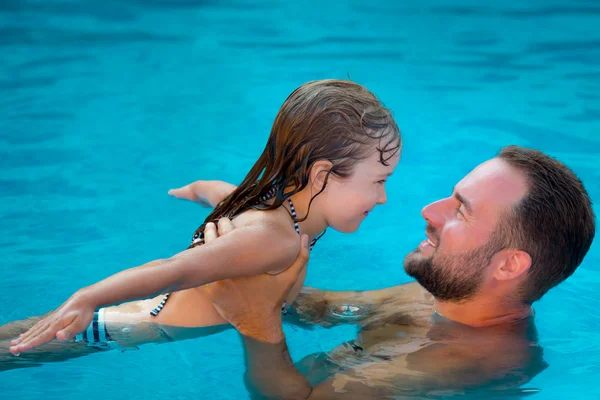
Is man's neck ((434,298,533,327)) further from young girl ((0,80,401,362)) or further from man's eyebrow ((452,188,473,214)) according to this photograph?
young girl ((0,80,401,362))

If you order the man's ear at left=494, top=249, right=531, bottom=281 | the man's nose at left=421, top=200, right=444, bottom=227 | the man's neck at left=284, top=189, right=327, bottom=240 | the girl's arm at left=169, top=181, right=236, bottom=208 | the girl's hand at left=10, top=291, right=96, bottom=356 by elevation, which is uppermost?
the girl's arm at left=169, top=181, right=236, bottom=208

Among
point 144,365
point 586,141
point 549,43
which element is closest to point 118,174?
point 144,365

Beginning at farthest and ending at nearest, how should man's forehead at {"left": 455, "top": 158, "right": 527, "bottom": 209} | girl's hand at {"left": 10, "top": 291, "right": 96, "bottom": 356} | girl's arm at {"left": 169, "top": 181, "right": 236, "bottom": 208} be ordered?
girl's arm at {"left": 169, "top": 181, "right": 236, "bottom": 208} → man's forehead at {"left": 455, "top": 158, "right": 527, "bottom": 209} → girl's hand at {"left": 10, "top": 291, "right": 96, "bottom": 356}

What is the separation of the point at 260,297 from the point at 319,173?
65 cm

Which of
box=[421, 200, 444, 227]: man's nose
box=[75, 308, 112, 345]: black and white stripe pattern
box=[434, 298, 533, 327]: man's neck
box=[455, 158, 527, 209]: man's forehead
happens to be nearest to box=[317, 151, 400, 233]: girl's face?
box=[421, 200, 444, 227]: man's nose

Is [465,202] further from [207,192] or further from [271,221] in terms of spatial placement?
[207,192]

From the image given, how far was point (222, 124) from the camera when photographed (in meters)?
6.11

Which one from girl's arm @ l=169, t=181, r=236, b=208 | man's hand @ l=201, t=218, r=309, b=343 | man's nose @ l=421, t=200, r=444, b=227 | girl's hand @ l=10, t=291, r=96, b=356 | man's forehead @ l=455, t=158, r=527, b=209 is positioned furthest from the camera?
girl's arm @ l=169, t=181, r=236, b=208

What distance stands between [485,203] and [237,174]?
8.70 feet

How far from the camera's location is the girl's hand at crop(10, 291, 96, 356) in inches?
89.3

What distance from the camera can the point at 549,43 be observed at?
289 inches

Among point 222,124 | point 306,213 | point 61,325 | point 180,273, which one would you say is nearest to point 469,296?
point 306,213

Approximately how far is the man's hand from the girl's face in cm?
41

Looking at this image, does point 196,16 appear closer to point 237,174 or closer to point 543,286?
point 237,174
